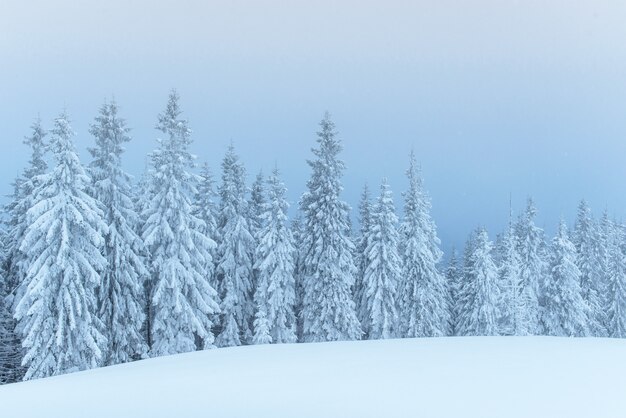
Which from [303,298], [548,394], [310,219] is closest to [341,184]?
[310,219]

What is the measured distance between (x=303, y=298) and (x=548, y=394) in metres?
26.6

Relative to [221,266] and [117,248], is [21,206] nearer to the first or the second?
[117,248]

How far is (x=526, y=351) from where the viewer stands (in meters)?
7.27

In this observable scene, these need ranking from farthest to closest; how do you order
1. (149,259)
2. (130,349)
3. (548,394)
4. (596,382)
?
(149,259) → (130,349) → (596,382) → (548,394)

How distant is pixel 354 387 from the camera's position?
5.30m

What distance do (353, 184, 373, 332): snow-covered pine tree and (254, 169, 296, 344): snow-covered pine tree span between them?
582cm

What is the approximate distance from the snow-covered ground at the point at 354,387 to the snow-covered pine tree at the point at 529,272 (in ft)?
107

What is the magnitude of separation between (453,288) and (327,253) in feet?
80.0

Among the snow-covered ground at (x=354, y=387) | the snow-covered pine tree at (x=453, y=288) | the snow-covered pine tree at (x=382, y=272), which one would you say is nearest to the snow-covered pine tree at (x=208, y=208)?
the snow-covered pine tree at (x=382, y=272)

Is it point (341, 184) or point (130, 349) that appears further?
point (341, 184)

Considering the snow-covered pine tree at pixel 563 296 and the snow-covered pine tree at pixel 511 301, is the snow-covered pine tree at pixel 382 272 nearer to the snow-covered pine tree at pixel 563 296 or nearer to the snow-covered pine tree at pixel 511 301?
the snow-covered pine tree at pixel 511 301

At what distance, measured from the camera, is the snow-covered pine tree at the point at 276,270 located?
30406 mm

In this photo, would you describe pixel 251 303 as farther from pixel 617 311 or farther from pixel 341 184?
pixel 617 311

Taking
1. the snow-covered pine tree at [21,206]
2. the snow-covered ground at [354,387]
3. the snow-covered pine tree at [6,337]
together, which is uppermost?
the snow-covered pine tree at [21,206]
